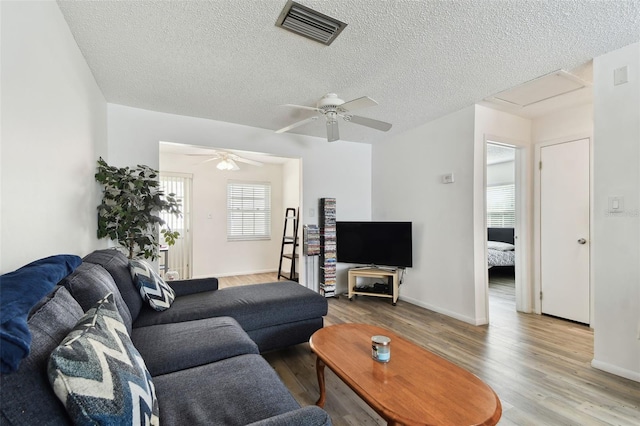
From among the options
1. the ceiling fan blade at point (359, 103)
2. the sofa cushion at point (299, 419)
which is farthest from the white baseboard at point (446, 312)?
the sofa cushion at point (299, 419)

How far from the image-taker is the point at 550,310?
11.6ft

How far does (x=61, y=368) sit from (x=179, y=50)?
7.21 ft

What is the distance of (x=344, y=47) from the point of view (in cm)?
214

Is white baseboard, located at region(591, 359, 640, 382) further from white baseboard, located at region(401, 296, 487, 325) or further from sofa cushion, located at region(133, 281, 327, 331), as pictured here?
sofa cushion, located at region(133, 281, 327, 331)

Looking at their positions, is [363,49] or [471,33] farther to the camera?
[363,49]

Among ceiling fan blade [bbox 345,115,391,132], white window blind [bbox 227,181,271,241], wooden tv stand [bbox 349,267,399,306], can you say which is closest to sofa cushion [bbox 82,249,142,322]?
ceiling fan blade [bbox 345,115,391,132]

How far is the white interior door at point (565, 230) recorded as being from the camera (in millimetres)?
3258

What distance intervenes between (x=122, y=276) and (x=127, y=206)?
A: 1.10 meters

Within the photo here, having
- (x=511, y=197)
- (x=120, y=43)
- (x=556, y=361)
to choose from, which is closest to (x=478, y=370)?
(x=556, y=361)

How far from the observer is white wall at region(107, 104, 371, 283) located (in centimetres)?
333

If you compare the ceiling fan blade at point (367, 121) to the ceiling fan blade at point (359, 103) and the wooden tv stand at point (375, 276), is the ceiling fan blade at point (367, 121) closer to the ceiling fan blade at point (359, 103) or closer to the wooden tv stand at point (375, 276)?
the ceiling fan blade at point (359, 103)

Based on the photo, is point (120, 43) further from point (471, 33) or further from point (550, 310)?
point (550, 310)

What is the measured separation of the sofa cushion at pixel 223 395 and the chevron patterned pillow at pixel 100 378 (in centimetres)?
14

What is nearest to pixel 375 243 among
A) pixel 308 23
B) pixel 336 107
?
pixel 336 107
